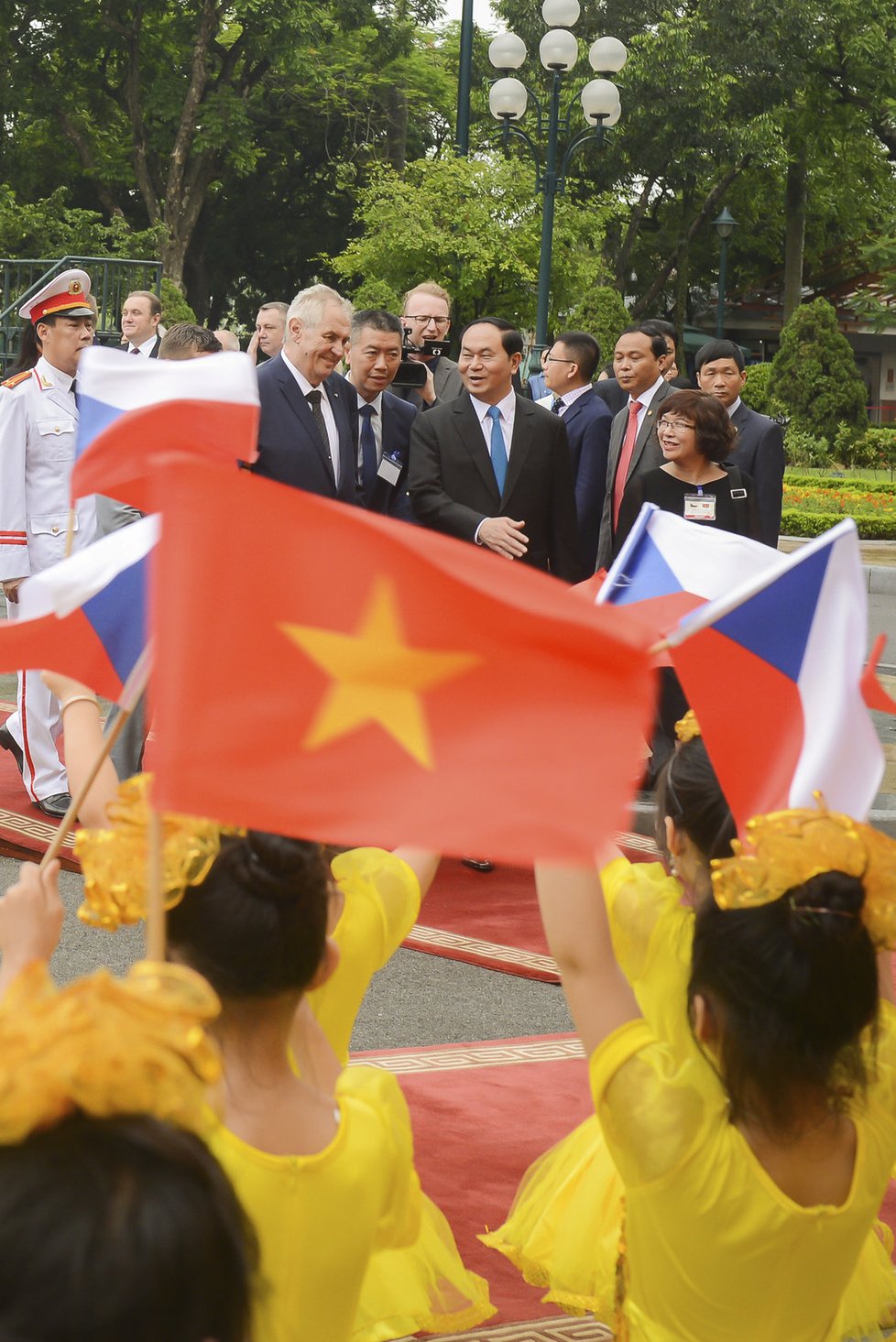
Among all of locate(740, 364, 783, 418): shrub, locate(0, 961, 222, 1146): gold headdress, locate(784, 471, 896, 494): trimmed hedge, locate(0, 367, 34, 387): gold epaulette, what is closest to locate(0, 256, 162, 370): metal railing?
locate(0, 367, 34, 387): gold epaulette

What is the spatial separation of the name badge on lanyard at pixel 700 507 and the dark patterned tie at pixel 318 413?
59.8 inches

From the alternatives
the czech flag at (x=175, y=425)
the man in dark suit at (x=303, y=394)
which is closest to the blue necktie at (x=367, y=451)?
the man in dark suit at (x=303, y=394)

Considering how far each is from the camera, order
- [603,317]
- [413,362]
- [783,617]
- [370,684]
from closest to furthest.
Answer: [370,684]
[783,617]
[413,362]
[603,317]

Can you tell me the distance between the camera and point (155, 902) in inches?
64.1

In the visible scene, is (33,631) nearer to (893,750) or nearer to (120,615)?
(120,615)

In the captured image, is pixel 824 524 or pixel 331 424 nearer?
pixel 331 424

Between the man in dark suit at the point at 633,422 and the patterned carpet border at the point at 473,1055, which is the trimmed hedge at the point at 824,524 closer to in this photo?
the man in dark suit at the point at 633,422

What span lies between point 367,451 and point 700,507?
139cm

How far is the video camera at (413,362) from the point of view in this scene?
8.17 metres

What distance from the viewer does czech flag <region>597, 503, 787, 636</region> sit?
3.20 meters

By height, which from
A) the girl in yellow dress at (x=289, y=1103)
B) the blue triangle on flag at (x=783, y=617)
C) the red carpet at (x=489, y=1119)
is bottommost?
the red carpet at (x=489, y=1119)

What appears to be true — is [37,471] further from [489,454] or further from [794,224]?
[794,224]

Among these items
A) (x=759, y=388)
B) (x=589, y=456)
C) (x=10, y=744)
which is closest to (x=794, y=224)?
(x=759, y=388)

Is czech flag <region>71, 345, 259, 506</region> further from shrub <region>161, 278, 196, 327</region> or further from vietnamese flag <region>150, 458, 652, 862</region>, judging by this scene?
shrub <region>161, 278, 196, 327</region>
